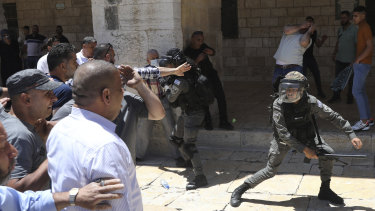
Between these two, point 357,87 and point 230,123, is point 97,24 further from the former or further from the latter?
point 357,87

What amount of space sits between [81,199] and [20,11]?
12.9 metres

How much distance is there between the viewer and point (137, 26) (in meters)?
6.51

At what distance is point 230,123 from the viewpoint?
7.10 meters

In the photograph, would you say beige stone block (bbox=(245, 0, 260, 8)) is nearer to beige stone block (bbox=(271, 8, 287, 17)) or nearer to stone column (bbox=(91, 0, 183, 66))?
beige stone block (bbox=(271, 8, 287, 17))

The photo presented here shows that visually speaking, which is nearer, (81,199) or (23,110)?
(81,199)

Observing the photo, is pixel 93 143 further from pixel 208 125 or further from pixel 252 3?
pixel 252 3

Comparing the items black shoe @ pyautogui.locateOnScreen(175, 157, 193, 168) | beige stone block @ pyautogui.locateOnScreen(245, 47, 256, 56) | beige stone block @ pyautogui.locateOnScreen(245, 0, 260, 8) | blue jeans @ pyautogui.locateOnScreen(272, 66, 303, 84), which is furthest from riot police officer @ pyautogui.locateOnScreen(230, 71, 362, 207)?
beige stone block @ pyautogui.locateOnScreen(245, 0, 260, 8)

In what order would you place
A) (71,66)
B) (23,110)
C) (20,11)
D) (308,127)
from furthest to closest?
(20,11)
(308,127)
(71,66)
(23,110)

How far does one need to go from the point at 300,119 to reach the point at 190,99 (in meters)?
1.40

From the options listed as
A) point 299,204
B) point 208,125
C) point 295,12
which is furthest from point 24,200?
point 295,12

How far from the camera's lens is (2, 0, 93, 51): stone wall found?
12.8 meters

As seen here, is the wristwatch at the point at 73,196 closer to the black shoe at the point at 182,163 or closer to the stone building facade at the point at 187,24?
the black shoe at the point at 182,163

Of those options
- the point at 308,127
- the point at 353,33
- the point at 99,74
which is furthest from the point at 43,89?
the point at 353,33

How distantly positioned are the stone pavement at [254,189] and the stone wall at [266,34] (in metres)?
5.13
